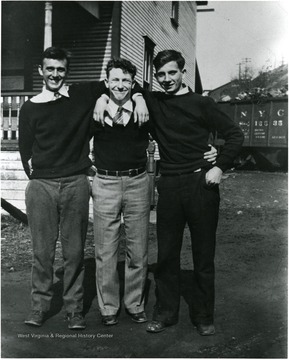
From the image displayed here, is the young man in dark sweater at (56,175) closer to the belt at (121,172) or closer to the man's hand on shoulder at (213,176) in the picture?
the belt at (121,172)

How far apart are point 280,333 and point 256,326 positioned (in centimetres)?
20

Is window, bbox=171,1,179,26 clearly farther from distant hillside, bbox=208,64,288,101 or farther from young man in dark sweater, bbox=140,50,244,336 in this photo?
young man in dark sweater, bbox=140,50,244,336

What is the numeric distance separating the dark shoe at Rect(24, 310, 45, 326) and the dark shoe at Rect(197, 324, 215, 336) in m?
1.18

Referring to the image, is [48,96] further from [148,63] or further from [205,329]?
[148,63]

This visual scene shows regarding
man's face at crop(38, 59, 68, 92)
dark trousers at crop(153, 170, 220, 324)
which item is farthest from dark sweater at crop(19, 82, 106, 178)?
dark trousers at crop(153, 170, 220, 324)

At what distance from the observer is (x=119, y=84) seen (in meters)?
3.12

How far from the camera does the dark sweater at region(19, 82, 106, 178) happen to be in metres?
3.14

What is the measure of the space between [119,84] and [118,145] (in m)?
0.44

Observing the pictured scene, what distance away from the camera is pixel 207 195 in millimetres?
3127

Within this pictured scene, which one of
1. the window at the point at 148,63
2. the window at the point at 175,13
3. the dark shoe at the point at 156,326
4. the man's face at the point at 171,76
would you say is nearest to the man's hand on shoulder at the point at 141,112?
the man's face at the point at 171,76

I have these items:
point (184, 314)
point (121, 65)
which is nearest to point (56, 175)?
point (121, 65)

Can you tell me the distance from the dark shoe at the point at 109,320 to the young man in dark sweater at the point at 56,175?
16cm

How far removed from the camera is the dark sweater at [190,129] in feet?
10.3

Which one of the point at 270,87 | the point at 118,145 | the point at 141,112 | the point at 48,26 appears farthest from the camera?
the point at 270,87
